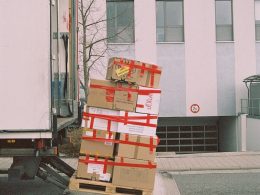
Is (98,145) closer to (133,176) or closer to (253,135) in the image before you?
(133,176)

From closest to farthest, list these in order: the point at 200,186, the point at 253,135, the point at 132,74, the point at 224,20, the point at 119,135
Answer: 1. the point at 119,135
2. the point at 132,74
3. the point at 200,186
4. the point at 253,135
5. the point at 224,20

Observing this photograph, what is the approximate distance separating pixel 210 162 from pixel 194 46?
37.4 ft

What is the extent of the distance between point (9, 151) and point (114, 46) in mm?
17684

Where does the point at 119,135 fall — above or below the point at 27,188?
above

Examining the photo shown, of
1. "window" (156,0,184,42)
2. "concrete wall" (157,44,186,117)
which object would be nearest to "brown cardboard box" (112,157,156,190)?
"concrete wall" (157,44,186,117)

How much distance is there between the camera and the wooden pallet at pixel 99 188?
6379 millimetres

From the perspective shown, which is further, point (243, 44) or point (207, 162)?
point (243, 44)

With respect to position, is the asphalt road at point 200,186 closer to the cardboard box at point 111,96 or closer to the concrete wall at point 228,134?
the cardboard box at point 111,96

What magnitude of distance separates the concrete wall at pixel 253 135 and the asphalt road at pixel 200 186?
10.9 meters

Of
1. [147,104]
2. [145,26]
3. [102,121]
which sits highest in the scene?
[145,26]

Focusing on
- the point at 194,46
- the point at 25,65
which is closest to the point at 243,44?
the point at 194,46

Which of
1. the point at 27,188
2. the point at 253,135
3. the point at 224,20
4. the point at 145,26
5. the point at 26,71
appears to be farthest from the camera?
the point at 224,20

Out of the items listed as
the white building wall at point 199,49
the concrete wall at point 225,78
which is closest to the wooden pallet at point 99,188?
the white building wall at point 199,49

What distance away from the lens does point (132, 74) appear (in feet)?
21.3
